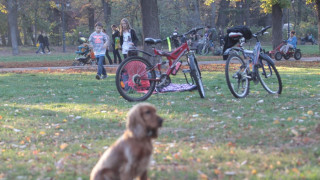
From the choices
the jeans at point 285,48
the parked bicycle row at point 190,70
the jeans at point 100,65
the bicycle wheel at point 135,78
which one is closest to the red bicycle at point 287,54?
the jeans at point 285,48

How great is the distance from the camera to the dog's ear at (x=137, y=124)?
3.64 m

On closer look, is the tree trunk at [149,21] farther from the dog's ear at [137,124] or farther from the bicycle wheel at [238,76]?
the dog's ear at [137,124]

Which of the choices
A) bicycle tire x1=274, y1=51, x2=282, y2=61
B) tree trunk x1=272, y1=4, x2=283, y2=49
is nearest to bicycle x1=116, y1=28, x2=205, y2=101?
bicycle tire x1=274, y1=51, x2=282, y2=61

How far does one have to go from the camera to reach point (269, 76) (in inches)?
374

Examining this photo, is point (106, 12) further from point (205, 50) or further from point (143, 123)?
point (143, 123)

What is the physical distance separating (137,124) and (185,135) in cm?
248

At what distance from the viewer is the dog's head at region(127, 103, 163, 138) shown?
3.65 metres

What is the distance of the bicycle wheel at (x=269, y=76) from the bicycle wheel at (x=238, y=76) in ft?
1.15

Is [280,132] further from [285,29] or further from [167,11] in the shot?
[285,29]

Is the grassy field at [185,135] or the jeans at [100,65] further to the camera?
the jeans at [100,65]

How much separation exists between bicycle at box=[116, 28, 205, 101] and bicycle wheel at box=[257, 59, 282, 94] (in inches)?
54.9

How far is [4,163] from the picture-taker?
511 cm

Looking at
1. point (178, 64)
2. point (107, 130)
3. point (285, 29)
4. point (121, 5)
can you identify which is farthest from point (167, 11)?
point (107, 130)

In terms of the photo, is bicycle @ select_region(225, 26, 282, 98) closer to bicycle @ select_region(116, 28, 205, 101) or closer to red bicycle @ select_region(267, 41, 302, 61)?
bicycle @ select_region(116, 28, 205, 101)
